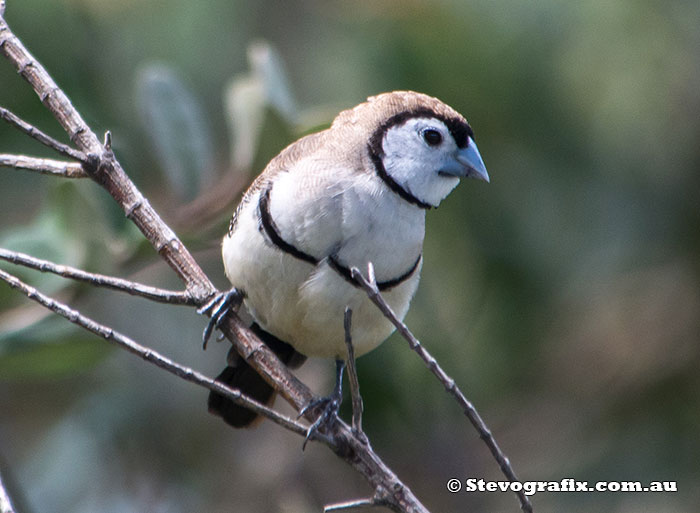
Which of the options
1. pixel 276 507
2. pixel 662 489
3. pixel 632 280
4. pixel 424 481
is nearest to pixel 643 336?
pixel 632 280

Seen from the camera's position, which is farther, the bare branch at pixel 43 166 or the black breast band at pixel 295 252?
the black breast band at pixel 295 252

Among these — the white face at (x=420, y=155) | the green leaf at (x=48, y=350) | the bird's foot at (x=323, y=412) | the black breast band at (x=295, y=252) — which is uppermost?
the white face at (x=420, y=155)

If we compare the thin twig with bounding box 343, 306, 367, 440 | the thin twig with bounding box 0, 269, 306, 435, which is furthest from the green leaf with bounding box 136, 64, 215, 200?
the thin twig with bounding box 343, 306, 367, 440

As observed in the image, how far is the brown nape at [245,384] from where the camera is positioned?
2.69 meters

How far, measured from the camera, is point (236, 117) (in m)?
2.86

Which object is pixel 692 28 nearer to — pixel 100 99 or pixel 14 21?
pixel 100 99

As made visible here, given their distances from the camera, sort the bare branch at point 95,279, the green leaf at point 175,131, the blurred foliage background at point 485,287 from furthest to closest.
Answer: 1. the blurred foliage background at point 485,287
2. the green leaf at point 175,131
3. the bare branch at point 95,279

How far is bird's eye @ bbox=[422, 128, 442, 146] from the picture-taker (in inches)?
95.7

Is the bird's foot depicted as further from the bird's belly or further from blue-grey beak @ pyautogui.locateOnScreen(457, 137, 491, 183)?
blue-grey beak @ pyautogui.locateOnScreen(457, 137, 491, 183)

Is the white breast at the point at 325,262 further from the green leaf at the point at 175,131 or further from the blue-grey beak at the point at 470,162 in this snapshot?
the green leaf at the point at 175,131

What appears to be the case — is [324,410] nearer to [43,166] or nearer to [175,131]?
[43,166]

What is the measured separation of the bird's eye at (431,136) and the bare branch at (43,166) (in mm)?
820

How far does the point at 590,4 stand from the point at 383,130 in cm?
167

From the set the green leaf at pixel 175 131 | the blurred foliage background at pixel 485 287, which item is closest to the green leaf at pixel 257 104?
the green leaf at pixel 175 131
